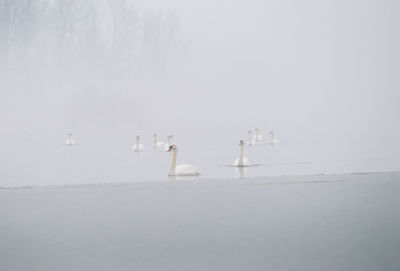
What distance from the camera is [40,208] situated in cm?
1174

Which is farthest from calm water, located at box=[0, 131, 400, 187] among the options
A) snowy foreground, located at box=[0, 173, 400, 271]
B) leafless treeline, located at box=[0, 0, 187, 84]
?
leafless treeline, located at box=[0, 0, 187, 84]

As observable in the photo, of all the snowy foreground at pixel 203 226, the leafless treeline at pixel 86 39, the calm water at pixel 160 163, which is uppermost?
the leafless treeline at pixel 86 39

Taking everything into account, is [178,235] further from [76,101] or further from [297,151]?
[76,101]

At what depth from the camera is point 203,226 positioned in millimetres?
9992

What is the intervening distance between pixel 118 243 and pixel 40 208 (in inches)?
129

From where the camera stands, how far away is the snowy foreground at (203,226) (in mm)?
7879

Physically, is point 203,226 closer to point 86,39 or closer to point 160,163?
point 160,163

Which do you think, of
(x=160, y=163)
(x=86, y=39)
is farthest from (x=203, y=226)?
(x=86, y=39)

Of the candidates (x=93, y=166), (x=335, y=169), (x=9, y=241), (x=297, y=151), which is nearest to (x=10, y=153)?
(x=93, y=166)

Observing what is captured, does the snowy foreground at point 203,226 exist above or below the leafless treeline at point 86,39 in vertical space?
below

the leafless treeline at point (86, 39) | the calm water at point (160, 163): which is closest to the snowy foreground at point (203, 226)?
the calm water at point (160, 163)

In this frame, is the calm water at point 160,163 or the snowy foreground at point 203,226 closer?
the snowy foreground at point 203,226

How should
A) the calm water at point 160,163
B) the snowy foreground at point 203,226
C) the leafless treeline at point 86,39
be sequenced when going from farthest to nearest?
the leafless treeline at point 86,39, the calm water at point 160,163, the snowy foreground at point 203,226

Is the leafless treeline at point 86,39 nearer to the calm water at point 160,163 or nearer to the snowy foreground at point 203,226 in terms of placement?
the calm water at point 160,163
